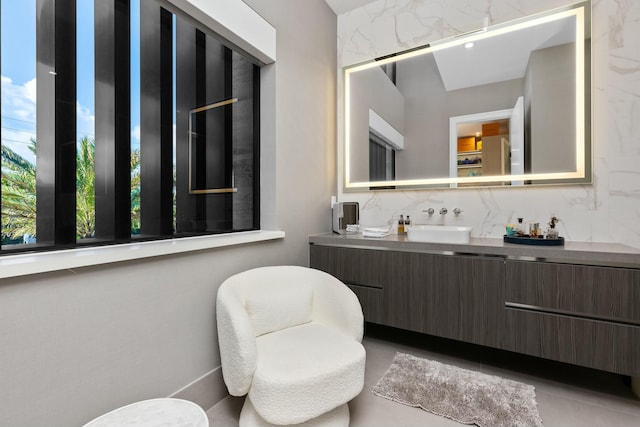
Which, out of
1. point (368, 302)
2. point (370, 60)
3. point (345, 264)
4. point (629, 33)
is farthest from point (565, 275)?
point (370, 60)

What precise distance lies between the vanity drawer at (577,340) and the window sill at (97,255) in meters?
1.75

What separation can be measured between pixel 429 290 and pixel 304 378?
1.13 metres

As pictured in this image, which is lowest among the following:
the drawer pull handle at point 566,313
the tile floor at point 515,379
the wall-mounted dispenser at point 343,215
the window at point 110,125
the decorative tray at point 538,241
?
the tile floor at point 515,379

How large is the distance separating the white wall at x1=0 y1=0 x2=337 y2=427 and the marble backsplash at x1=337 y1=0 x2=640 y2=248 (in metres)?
0.85

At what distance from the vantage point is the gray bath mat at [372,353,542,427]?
151 centimetres

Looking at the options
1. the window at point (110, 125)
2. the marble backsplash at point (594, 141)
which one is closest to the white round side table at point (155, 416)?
the window at point (110, 125)

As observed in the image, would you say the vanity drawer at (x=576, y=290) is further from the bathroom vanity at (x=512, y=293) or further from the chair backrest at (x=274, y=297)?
the chair backrest at (x=274, y=297)

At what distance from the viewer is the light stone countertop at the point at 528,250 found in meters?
1.55

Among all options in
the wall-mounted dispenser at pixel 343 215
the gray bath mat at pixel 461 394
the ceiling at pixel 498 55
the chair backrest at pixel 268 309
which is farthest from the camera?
the wall-mounted dispenser at pixel 343 215

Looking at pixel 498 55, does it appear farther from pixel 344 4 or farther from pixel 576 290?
pixel 576 290

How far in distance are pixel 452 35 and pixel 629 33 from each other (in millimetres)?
1067

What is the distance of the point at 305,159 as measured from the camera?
8.02 ft

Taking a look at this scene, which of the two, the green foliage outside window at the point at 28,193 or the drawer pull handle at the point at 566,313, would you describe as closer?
the green foliage outside window at the point at 28,193

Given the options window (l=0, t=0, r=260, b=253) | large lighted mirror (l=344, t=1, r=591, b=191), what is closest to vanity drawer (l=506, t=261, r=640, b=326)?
large lighted mirror (l=344, t=1, r=591, b=191)
